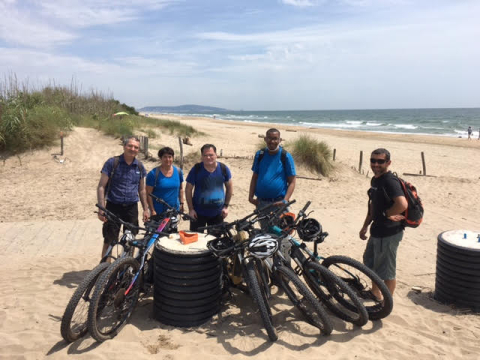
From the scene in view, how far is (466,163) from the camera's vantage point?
18.9 m

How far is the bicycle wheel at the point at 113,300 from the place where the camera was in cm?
315

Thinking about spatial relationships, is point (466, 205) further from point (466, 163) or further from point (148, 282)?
point (466, 163)

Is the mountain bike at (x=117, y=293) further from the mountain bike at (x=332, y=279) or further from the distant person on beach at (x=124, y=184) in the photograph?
the mountain bike at (x=332, y=279)

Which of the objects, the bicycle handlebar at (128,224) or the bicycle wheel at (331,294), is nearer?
the bicycle wheel at (331,294)

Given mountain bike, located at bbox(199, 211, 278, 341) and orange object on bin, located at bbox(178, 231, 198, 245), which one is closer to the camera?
mountain bike, located at bbox(199, 211, 278, 341)

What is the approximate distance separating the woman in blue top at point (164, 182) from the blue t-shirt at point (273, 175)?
1082mm

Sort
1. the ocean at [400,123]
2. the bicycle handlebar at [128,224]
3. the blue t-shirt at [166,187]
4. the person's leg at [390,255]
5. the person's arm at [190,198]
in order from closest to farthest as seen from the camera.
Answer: the bicycle handlebar at [128,224]
the person's leg at [390,255]
the person's arm at [190,198]
the blue t-shirt at [166,187]
the ocean at [400,123]

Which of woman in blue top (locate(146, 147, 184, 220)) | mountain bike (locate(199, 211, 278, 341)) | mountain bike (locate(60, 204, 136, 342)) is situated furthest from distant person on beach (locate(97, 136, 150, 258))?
mountain bike (locate(199, 211, 278, 341))

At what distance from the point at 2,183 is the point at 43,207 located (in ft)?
9.76

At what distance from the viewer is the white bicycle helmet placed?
11.2ft

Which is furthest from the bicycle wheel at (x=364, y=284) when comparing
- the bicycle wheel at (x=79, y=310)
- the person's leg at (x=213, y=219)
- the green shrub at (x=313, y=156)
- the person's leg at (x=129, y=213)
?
the green shrub at (x=313, y=156)

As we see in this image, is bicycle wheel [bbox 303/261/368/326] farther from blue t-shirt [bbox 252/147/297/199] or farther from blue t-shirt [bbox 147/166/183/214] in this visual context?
blue t-shirt [bbox 147/166/183/214]

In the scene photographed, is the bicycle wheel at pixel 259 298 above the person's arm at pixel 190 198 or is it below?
below

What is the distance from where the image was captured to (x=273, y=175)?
473 centimetres
